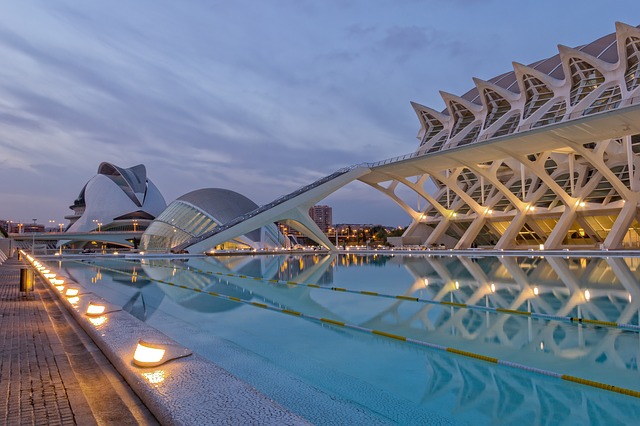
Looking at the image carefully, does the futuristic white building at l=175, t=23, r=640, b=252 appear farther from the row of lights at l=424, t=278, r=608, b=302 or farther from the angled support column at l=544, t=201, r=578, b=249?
the row of lights at l=424, t=278, r=608, b=302

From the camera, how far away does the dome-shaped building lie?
1345 inches

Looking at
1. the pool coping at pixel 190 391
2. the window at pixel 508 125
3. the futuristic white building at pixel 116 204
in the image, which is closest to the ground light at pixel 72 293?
the pool coping at pixel 190 391

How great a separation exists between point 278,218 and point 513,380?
2684 centimetres

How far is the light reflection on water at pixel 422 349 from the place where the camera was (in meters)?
3.65

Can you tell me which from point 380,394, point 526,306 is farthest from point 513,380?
point 526,306

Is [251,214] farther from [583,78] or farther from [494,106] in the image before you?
[583,78]

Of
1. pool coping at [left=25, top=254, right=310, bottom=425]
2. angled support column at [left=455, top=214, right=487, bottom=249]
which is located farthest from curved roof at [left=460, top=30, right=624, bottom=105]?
pool coping at [left=25, top=254, right=310, bottom=425]

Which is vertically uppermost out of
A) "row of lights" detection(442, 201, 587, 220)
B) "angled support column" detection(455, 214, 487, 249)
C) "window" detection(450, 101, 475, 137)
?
"window" detection(450, 101, 475, 137)

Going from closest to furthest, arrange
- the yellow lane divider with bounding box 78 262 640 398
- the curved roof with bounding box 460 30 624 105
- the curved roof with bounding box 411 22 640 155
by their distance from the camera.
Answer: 1. the yellow lane divider with bounding box 78 262 640 398
2. the curved roof with bounding box 411 22 640 155
3. the curved roof with bounding box 460 30 624 105

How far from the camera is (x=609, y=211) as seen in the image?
27.0m

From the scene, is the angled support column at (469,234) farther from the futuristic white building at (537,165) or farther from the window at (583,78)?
the window at (583,78)

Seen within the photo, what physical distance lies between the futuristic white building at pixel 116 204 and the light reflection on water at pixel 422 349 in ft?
186

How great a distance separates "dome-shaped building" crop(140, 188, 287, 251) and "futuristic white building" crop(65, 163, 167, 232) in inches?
1073

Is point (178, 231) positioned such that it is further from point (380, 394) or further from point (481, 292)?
point (380, 394)
